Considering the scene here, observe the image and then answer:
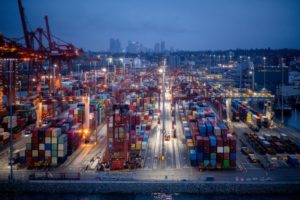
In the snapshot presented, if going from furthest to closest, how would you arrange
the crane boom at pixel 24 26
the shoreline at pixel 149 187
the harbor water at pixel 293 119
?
the crane boom at pixel 24 26
the harbor water at pixel 293 119
the shoreline at pixel 149 187

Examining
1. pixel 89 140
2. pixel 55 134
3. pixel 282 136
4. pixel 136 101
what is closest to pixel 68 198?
pixel 55 134

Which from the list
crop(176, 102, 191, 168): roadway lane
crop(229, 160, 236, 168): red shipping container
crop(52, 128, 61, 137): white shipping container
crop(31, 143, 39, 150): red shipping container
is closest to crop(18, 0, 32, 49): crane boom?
crop(176, 102, 191, 168): roadway lane

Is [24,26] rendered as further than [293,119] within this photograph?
Yes

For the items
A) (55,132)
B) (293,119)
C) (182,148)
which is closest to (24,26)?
(55,132)

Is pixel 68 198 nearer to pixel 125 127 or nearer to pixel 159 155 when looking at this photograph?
pixel 125 127

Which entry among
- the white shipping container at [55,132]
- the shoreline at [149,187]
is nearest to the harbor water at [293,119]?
the shoreline at [149,187]

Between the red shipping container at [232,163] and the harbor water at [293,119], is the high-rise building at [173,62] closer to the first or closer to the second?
the harbor water at [293,119]

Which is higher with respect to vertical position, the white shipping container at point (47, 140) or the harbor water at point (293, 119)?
the white shipping container at point (47, 140)

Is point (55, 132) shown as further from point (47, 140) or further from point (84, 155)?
point (84, 155)

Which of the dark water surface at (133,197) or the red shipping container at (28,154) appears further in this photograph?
the red shipping container at (28,154)

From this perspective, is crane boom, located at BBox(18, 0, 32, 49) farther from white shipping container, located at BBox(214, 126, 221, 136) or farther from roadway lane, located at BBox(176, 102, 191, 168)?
white shipping container, located at BBox(214, 126, 221, 136)
